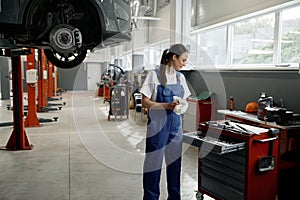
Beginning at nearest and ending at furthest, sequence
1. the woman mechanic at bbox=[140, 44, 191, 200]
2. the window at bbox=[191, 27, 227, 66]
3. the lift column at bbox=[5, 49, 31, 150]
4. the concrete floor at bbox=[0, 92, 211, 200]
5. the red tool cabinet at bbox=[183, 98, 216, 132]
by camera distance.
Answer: the woman mechanic at bbox=[140, 44, 191, 200] < the concrete floor at bbox=[0, 92, 211, 200] < the lift column at bbox=[5, 49, 31, 150] < the red tool cabinet at bbox=[183, 98, 216, 132] < the window at bbox=[191, 27, 227, 66]

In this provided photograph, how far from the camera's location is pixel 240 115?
324cm

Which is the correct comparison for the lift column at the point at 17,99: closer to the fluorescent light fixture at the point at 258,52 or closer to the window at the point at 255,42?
the window at the point at 255,42

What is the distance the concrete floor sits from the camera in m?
2.55

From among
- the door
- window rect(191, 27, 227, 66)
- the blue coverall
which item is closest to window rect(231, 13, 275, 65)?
window rect(191, 27, 227, 66)

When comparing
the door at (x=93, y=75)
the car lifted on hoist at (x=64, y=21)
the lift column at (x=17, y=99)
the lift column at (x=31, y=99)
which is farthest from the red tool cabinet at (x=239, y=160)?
the door at (x=93, y=75)

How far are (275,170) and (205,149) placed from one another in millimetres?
544

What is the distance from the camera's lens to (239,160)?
194 centimetres

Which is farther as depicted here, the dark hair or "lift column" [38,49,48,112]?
"lift column" [38,49,48,112]

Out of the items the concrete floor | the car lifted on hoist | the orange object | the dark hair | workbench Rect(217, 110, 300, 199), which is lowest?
the concrete floor

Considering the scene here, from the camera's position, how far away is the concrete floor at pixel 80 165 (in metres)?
2.55

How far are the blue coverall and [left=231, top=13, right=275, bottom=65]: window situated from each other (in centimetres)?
232

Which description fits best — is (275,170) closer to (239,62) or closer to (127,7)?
(127,7)

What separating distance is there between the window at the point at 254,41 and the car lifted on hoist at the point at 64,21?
2.38 metres

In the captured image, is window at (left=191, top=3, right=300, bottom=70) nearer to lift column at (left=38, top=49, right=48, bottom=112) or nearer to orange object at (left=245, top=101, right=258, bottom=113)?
orange object at (left=245, top=101, right=258, bottom=113)
